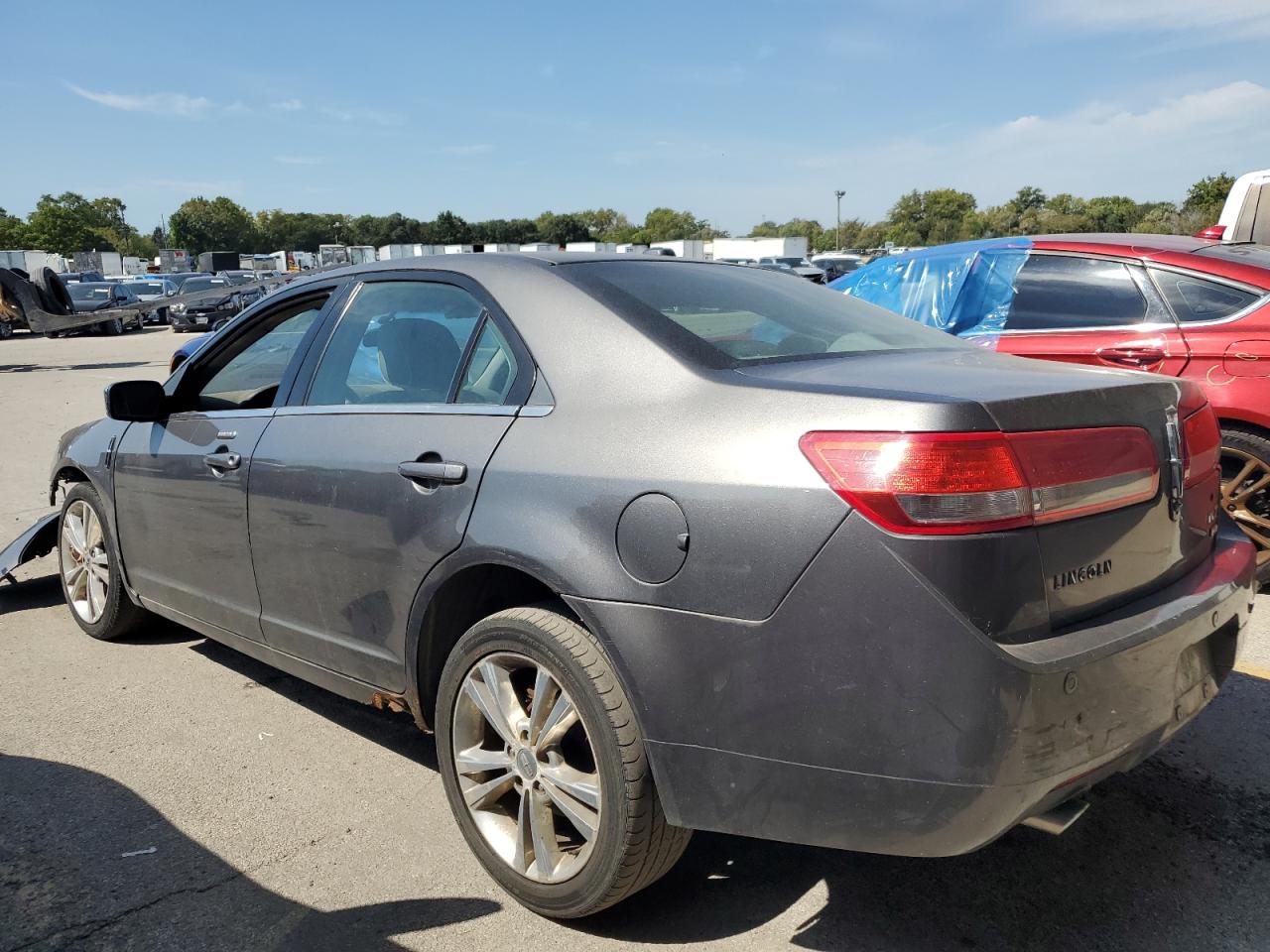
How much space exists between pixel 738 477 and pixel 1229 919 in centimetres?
171

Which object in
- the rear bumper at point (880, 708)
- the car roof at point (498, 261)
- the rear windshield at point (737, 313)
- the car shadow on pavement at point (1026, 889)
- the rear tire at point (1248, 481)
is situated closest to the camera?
the rear bumper at point (880, 708)

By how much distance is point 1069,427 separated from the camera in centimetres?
210

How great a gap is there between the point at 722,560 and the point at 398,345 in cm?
160

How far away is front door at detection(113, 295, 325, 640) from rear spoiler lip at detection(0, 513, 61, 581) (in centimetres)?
122

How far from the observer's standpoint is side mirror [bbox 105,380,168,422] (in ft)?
13.1

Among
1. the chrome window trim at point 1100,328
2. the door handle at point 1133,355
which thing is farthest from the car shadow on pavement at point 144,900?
the chrome window trim at point 1100,328

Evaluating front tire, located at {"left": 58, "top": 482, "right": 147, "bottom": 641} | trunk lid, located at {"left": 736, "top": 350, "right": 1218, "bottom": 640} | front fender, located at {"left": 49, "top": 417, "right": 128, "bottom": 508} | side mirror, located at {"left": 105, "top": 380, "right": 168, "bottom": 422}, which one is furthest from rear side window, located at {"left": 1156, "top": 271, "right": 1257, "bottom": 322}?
front tire, located at {"left": 58, "top": 482, "right": 147, "bottom": 641}

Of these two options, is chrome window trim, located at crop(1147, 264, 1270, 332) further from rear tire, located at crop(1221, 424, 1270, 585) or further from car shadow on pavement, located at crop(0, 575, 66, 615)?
car shadow on pavement, located at crop(0, 575, 66, 615)

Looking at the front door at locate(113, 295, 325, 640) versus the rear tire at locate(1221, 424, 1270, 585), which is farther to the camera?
the rear tire at locate(1221, 424, 1270, 585)

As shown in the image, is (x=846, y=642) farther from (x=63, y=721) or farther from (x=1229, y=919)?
(x=63, y=721)

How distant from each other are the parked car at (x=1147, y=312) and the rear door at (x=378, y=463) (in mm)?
3596

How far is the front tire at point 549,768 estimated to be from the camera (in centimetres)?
232

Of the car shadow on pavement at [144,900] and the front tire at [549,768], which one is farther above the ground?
the front tire at [549,768]

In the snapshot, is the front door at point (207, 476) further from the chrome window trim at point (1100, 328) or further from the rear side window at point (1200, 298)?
the rear side window at point (1200, 298)
